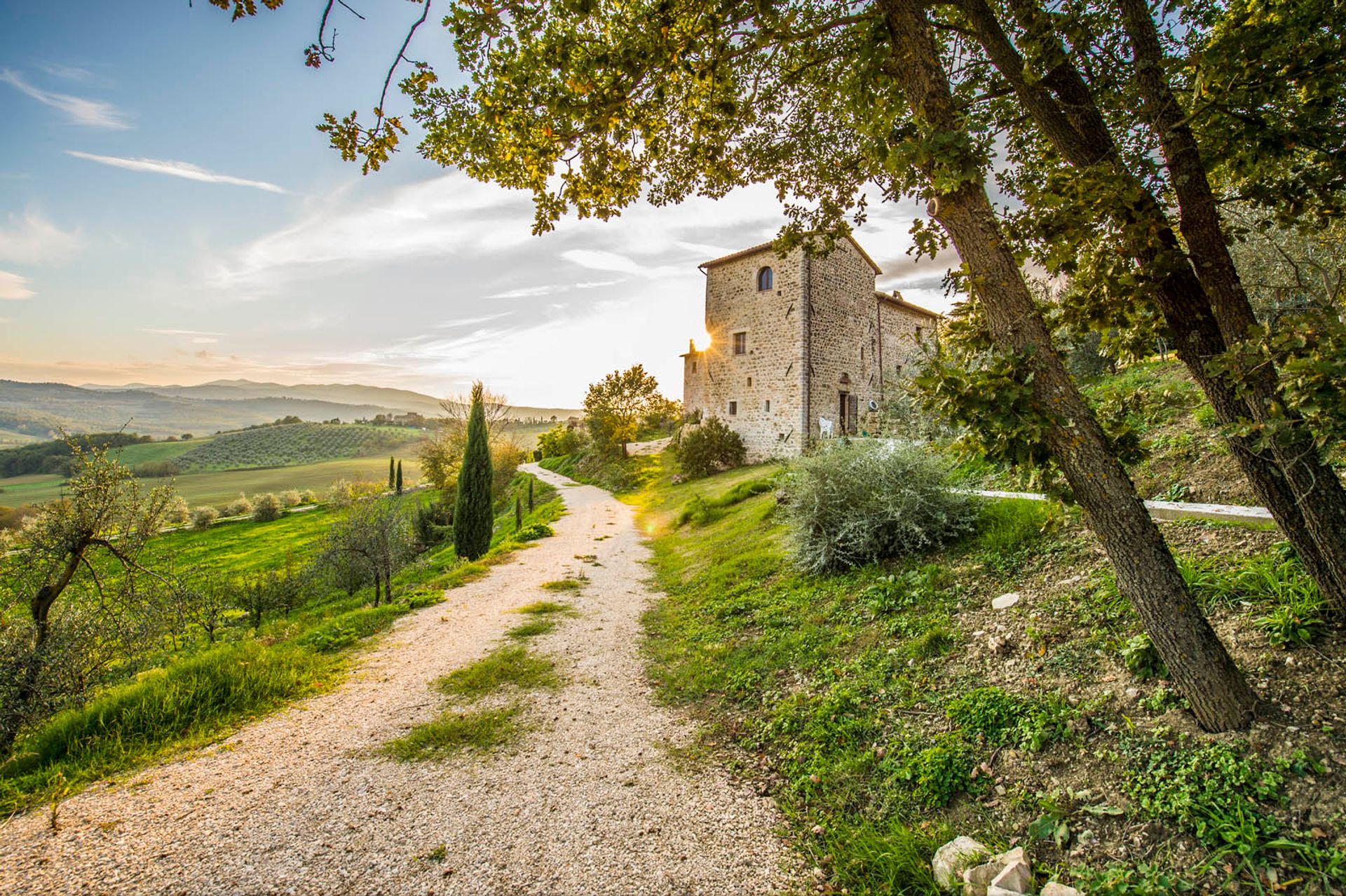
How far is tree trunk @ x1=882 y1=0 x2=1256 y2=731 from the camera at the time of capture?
2.54 meters

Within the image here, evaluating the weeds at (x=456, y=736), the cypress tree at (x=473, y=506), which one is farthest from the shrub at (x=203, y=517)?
the weeds at (x=456, y=736)

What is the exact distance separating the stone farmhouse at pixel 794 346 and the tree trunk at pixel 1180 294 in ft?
52.2

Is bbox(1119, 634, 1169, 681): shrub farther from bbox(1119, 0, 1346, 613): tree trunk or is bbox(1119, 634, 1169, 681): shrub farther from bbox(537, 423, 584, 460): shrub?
Answer: bbox(537, 423, 584, 460): shrub

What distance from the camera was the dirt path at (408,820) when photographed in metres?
2.55

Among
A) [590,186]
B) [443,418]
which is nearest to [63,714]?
[590,186]

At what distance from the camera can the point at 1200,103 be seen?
265 cm

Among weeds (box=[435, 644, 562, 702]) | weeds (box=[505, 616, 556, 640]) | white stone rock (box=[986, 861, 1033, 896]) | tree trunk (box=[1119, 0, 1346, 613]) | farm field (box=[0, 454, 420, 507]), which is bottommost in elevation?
farm field (box=[0, 454, 420, 507])

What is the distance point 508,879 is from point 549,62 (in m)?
4.71

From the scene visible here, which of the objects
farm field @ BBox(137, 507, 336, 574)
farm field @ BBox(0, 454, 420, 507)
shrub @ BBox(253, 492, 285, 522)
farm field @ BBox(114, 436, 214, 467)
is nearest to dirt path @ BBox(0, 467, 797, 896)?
farm field @ BBox(137, 507, 336, 574)

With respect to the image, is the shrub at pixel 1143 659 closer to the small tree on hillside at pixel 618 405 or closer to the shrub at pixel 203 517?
the small tree on hillside at pixel 618 405

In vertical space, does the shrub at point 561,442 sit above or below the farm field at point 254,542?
above

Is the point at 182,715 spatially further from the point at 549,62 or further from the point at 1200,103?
the point at 1200,103

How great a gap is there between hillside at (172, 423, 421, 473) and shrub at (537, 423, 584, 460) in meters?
35.9

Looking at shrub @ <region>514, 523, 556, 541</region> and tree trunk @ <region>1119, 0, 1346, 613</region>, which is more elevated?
tree trunk @ <region>1119, 0, 1346, 613</region>
